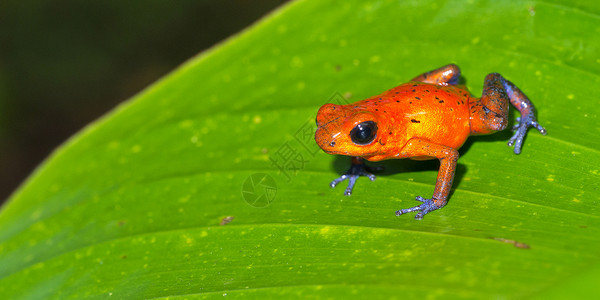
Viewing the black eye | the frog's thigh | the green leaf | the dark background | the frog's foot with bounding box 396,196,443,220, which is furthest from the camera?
the dark background

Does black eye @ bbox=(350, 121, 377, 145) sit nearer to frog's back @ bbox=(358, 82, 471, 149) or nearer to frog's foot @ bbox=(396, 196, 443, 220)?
frog's back @ bbox=(358, 82, 471, 149)

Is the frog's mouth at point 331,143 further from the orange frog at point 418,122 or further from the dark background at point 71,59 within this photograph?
the dark background at point 71,59

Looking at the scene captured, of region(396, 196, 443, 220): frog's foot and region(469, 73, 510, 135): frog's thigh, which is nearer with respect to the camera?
region(396, 196, 443, 220): frog's foot

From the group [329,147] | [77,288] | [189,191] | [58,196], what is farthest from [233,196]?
[58,196]

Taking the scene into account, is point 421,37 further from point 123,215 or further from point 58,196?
point 58,196

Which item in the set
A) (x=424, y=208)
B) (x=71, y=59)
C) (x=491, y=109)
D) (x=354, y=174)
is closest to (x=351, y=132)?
(x=354, y=174)

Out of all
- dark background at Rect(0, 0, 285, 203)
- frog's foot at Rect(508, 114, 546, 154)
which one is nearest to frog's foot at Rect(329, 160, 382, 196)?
frog's foot at Rect(508, 114, 546, 154)

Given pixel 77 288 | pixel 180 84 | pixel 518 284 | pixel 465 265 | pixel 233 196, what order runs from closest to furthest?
pixel 518 284
pixel 465 265
pixel 77 288
pixel 233 196
pixel 180 84
